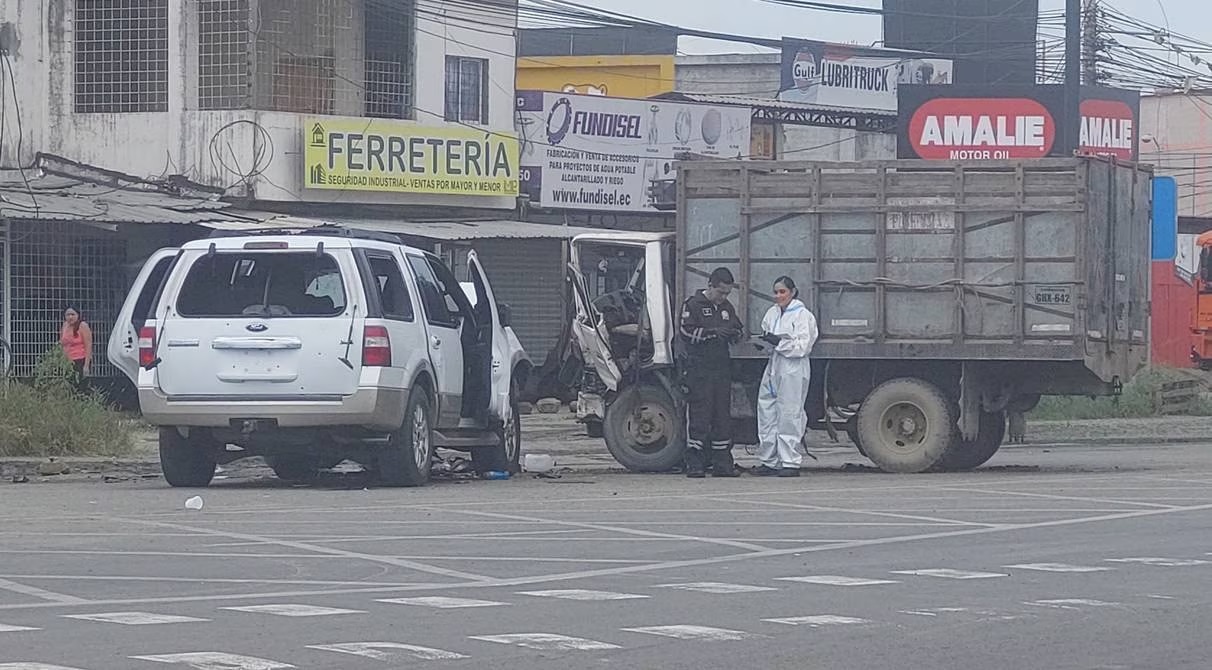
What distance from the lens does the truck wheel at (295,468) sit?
1745 centimetres

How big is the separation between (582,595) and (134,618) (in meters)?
2.05

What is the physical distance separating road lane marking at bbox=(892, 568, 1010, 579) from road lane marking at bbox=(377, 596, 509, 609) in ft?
7.68

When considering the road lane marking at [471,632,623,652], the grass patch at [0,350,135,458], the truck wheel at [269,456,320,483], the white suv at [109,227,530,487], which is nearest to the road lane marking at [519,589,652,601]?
the road lane marking at [471,632,623,652]

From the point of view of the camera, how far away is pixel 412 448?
15.5 metres

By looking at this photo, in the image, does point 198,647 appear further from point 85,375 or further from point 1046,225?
point 85,375

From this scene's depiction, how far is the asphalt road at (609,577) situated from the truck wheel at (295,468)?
1.36 meters

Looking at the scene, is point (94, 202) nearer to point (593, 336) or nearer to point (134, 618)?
point (593, 336)

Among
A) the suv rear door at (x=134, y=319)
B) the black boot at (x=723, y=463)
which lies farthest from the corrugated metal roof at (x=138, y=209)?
the black boot at (x=723, y=463)

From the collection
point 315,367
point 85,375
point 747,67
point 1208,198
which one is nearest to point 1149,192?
point 315,367

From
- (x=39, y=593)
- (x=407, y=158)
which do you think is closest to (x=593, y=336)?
(x=39, y=593)

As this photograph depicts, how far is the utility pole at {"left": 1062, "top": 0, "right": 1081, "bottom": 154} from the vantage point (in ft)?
94.4

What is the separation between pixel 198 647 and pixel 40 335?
65.1ft

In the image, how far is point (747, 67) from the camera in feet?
189

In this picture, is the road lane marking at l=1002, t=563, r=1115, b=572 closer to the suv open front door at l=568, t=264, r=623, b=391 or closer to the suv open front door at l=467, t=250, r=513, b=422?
the suv open front door at l=467, t=250, r=513, b=422
